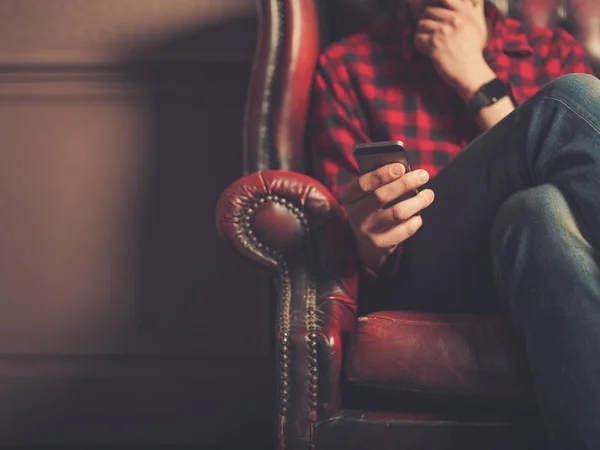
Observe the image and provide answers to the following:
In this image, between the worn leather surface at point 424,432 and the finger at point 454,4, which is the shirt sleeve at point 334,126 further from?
the worn leather surface at point 424,432

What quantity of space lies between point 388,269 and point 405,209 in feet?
0.47

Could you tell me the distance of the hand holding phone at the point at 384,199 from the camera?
0.65 m

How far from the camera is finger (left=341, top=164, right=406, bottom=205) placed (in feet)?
2.15

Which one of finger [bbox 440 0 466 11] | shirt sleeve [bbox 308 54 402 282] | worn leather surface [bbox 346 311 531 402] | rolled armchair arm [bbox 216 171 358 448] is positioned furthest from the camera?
finger [bbox 440 0 466 11]

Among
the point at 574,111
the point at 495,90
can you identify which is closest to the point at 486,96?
the point at 495,90

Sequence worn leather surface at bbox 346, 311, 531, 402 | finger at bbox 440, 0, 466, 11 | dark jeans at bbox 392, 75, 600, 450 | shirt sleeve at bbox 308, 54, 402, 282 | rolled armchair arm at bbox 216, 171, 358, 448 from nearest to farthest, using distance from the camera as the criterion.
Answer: dark jeans at bbox 392, 75, 600, 450 → worn leather surface at bbox 346, 311, 531, 402 → rolled armchair arm at bbox 216, 171, 358, 448 → shirt sleeve at bbox 308, 54, 402, 282 → finger at bbox 440, 0, 466, 11

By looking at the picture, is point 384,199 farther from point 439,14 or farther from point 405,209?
point 439,14

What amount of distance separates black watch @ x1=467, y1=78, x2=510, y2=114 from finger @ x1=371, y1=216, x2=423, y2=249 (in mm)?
336

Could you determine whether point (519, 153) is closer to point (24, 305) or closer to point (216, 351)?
point (216, 351)

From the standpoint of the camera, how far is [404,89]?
3.35ft

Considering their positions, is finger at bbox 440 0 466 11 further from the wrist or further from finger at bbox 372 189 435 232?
finger at bbox 372 189 435 232

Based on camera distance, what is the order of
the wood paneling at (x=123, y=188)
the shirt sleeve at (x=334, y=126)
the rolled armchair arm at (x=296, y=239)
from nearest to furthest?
1. the rolled armchair arm at (x=296, y=239)
2. the shirt sleeve at (x=334, y=126)
3. the wood paneling at (x=123, y=188)

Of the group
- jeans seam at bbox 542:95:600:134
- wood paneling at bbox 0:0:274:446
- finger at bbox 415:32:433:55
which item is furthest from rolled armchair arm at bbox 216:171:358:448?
wood paneling at bbox 0:0:274:446

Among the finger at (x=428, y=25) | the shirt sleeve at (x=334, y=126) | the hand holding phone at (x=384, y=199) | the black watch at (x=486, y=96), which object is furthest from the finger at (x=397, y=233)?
the finger at (x=428, y=25)
